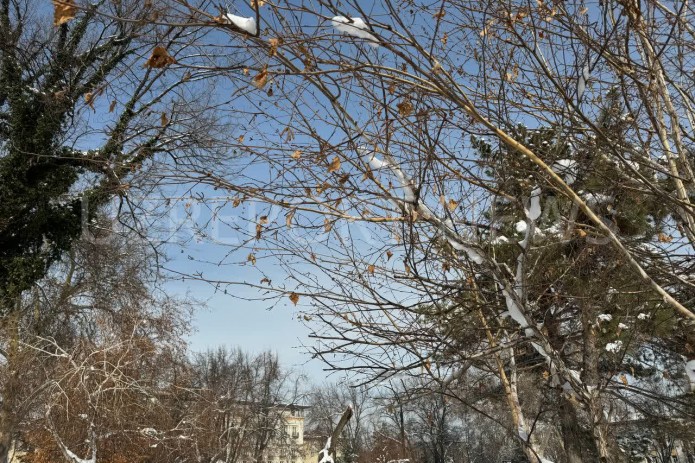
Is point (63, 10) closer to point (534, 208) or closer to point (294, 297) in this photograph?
point (294, 297)

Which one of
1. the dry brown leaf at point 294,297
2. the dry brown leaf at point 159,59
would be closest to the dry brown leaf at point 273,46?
the dry brown leaf at point 159,59

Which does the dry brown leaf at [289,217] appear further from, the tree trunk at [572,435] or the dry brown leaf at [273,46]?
the tree trunk at [572,435]

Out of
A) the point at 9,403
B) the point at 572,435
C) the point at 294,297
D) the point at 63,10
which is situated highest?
the point at 9,403

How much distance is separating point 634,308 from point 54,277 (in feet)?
47.3

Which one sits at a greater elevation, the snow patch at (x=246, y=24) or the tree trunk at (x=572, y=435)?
the snow patch at (x=246, y=24)

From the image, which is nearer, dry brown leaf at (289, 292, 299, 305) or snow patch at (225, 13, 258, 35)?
snow patch at (225, 13, 258, 35)

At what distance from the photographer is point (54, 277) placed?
1440 cm

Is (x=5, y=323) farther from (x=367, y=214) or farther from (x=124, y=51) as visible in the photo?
(x=367, y=214)

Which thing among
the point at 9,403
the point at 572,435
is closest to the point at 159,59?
the point at 572,435

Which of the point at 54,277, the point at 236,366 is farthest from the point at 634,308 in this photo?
the point at 236,366

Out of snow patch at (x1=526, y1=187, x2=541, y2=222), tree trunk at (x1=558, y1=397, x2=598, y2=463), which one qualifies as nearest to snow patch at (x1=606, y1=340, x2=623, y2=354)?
tree trunk at (x1=558, y1=397, x2=598, y2=463)

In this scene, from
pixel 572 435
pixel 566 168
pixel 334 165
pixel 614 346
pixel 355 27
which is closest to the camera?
pixel 355 27

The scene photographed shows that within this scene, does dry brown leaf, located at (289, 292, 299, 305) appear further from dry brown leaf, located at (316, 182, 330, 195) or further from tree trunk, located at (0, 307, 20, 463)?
tree trunk, located at (0, 307, 20, 463)

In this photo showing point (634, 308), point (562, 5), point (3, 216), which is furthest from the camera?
point (3, 216)
